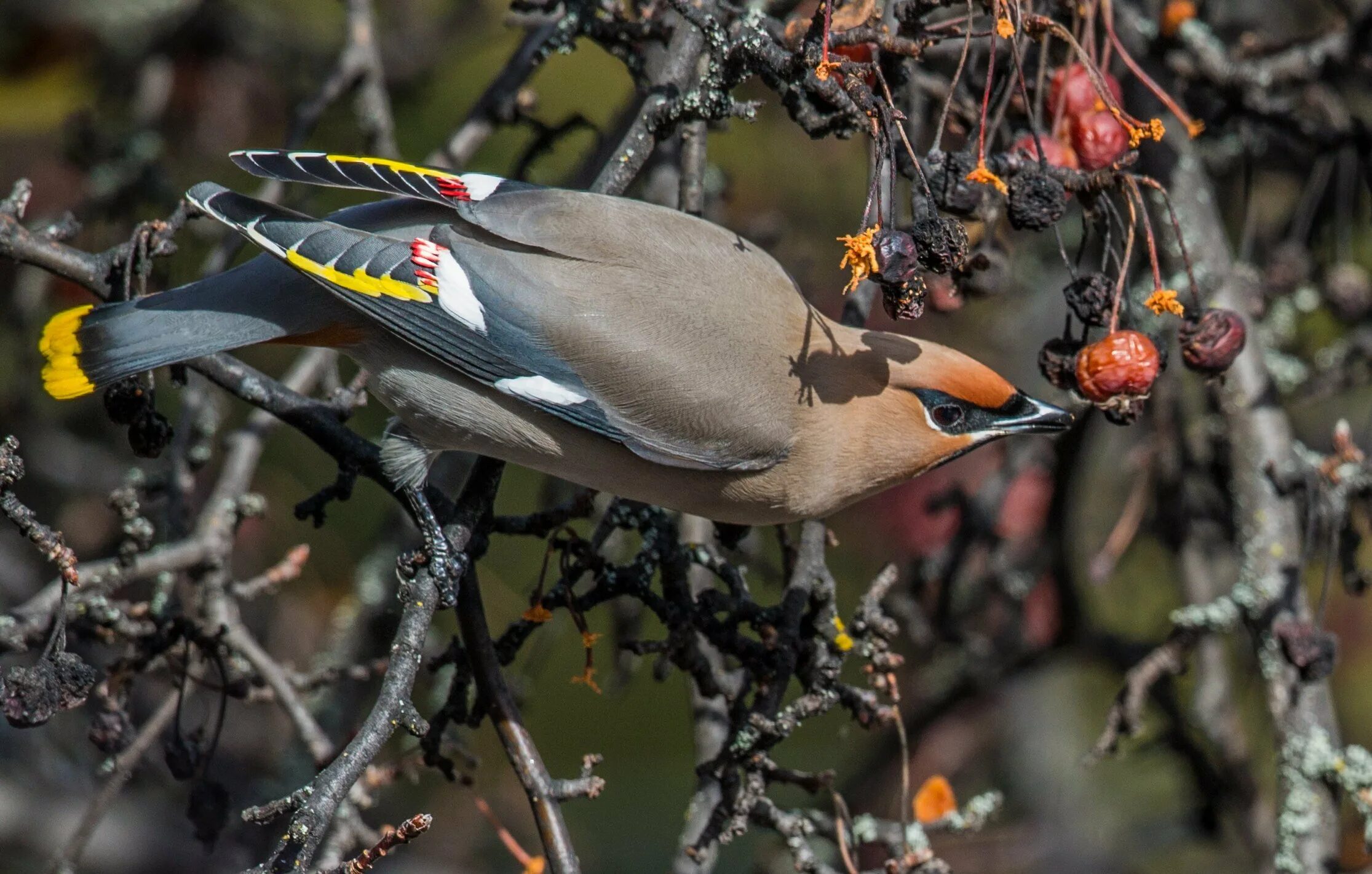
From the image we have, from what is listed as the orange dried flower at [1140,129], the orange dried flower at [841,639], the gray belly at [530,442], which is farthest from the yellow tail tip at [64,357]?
the orange dried flower at [1140,129]

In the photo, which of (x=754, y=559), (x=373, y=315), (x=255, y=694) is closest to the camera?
(x=373, y=315)

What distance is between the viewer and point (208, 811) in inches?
104

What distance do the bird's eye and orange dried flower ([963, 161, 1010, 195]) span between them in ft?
1.97

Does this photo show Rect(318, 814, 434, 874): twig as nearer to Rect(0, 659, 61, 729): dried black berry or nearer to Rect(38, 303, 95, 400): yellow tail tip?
Rect(0, 659, 61, 729): dried black berry

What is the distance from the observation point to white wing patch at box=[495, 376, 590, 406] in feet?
8.98

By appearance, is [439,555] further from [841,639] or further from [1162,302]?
[1162,302]

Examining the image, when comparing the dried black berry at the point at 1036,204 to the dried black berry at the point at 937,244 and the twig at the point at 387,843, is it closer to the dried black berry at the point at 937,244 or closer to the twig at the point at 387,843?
the dried black berry at the point at 937,244

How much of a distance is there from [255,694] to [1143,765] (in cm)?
326

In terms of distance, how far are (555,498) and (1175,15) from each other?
187 centimetres

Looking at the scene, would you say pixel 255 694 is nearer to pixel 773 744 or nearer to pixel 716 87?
pixel 773 744

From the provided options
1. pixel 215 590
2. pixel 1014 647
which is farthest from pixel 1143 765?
pixel 215 590

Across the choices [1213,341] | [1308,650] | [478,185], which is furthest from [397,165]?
[1308,650]

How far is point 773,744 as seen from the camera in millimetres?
2490

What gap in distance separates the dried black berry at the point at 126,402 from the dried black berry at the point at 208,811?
68 cm
